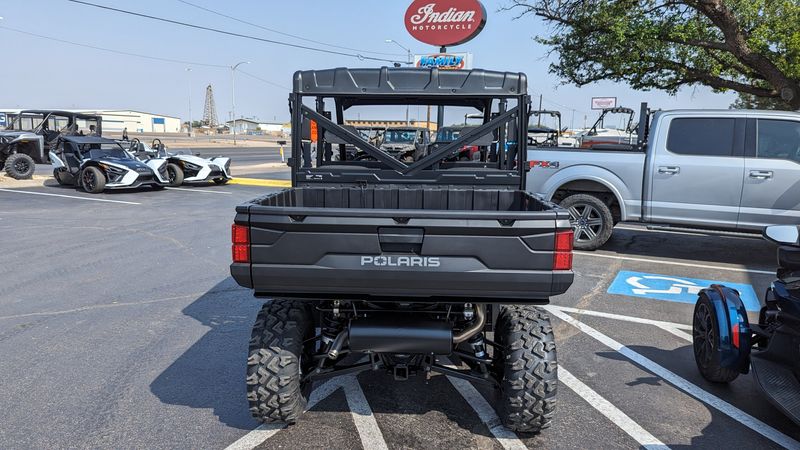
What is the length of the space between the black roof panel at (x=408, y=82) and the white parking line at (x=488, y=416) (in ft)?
7.02

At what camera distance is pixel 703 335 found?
4.07 meters

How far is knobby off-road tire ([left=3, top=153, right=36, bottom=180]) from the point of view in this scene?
16672 mm

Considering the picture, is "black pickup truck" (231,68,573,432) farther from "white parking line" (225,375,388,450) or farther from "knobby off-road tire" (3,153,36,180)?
"knobby off-road tire" (3,153,36,180)


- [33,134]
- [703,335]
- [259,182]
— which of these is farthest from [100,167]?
[703,335]

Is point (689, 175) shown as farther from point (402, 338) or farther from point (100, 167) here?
point (100, 167)

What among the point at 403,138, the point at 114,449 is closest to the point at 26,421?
the point at 114,449

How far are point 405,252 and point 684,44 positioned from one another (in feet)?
39.9

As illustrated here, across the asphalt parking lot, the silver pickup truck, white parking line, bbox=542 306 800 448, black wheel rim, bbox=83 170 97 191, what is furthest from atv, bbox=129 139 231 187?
white parking line, bbox=542 306 800 448

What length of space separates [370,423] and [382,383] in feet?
1.95

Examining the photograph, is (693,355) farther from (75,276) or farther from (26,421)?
(75,276)

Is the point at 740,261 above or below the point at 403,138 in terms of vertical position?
below

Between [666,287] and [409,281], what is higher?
[409,281]

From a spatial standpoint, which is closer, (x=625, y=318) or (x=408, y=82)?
(x=408, y=82)

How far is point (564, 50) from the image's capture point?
14094 mm
